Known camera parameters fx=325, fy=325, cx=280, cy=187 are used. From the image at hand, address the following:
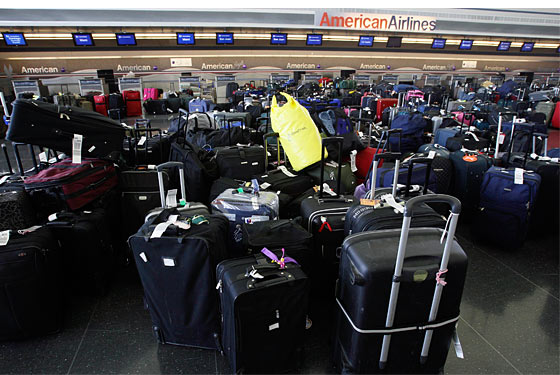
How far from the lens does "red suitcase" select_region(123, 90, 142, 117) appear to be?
11.4 metres

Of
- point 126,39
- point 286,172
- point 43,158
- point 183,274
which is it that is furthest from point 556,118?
point 126,39

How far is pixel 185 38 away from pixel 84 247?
43.4 ft

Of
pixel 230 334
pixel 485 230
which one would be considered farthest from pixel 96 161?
pixel 485 230

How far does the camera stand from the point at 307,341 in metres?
2.03

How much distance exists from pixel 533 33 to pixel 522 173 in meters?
17.9

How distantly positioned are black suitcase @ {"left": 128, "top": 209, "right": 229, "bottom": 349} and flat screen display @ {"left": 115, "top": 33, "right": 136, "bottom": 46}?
13450 millimetres

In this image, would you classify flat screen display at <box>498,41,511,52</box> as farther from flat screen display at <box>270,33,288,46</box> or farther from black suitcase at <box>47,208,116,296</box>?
black suitcase at <box>47,208,116,296</box>

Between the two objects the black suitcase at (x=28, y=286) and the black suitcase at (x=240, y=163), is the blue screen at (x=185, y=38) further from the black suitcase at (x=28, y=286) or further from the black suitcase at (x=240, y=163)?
the black suitcase at (x=28, y=286)

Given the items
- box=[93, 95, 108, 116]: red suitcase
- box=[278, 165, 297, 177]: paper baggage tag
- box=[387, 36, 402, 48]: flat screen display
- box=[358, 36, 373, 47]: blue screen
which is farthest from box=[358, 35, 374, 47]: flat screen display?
box=[278, 165, 297, 177]: paper baggage tag

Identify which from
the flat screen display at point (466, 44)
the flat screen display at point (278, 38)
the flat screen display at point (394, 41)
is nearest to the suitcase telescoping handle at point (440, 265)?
the flat screen display at point (278, 38)

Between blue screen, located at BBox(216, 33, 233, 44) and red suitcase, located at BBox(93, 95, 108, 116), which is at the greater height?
blue screen, located at BBox(216, 33, 233, 44)

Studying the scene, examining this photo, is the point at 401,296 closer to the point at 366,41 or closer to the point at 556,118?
the point at 556,118
